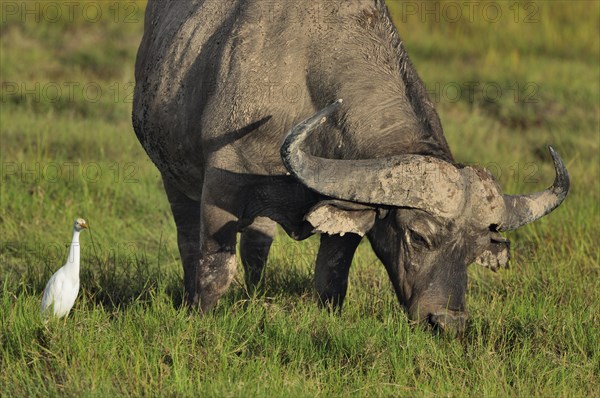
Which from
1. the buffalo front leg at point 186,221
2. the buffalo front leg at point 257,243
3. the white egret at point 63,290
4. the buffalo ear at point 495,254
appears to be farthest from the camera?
the buffalo front leg at point 186,221

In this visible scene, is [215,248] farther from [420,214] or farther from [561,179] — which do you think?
[561,179]

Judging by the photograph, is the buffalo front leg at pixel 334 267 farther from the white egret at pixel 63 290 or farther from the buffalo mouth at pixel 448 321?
the white egret at pixel 63 290

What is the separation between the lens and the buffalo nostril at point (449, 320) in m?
5.23

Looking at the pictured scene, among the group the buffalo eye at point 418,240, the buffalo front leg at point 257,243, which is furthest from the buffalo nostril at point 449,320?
the buffalo front leg at point 257,243

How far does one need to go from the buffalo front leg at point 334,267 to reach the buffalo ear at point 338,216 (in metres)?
0.77

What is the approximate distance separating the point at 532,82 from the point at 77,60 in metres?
5.36

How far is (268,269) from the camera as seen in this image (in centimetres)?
692

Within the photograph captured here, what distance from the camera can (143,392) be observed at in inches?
185

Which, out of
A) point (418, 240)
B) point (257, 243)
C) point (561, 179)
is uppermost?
point (561, 179)

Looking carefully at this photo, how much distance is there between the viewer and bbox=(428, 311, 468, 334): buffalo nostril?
5234 millimetres

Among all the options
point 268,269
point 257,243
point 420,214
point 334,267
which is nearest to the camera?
point 420,214

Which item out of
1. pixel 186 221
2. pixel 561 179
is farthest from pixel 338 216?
pixel 186 221

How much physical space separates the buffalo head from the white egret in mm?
1212

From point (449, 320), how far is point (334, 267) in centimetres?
102
